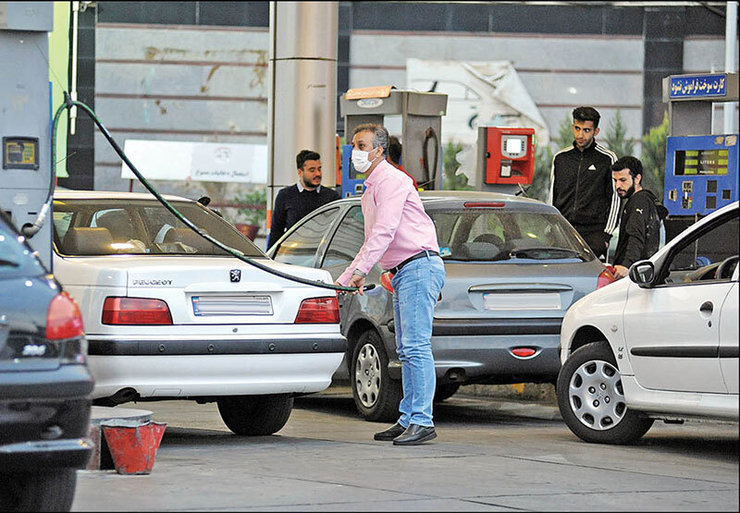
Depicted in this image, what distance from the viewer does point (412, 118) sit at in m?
15.9

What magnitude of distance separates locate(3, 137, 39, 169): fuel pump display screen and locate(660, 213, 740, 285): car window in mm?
3596

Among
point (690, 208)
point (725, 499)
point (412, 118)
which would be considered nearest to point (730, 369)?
point (725, 499)

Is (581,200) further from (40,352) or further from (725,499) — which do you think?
(40,352)

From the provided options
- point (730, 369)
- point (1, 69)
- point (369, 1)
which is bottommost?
point (730, 369)

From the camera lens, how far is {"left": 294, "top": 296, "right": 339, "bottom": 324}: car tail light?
906 centimetres

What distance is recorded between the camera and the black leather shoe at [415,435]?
9266mm

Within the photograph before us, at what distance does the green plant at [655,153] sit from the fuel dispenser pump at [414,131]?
11993 millimetres

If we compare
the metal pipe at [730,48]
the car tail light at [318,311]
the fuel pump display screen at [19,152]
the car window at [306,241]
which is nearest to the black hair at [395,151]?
the car window at [306,241]

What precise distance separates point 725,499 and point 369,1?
22220 mm

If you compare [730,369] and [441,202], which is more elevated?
[441,202]

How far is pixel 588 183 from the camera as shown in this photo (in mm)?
12570

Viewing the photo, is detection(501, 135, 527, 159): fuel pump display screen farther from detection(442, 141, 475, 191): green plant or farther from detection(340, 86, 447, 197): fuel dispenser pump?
detection(442, 141, 475, 191): green plant

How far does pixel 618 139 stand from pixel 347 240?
18.0 metres

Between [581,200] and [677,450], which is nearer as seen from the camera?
[677,450]
